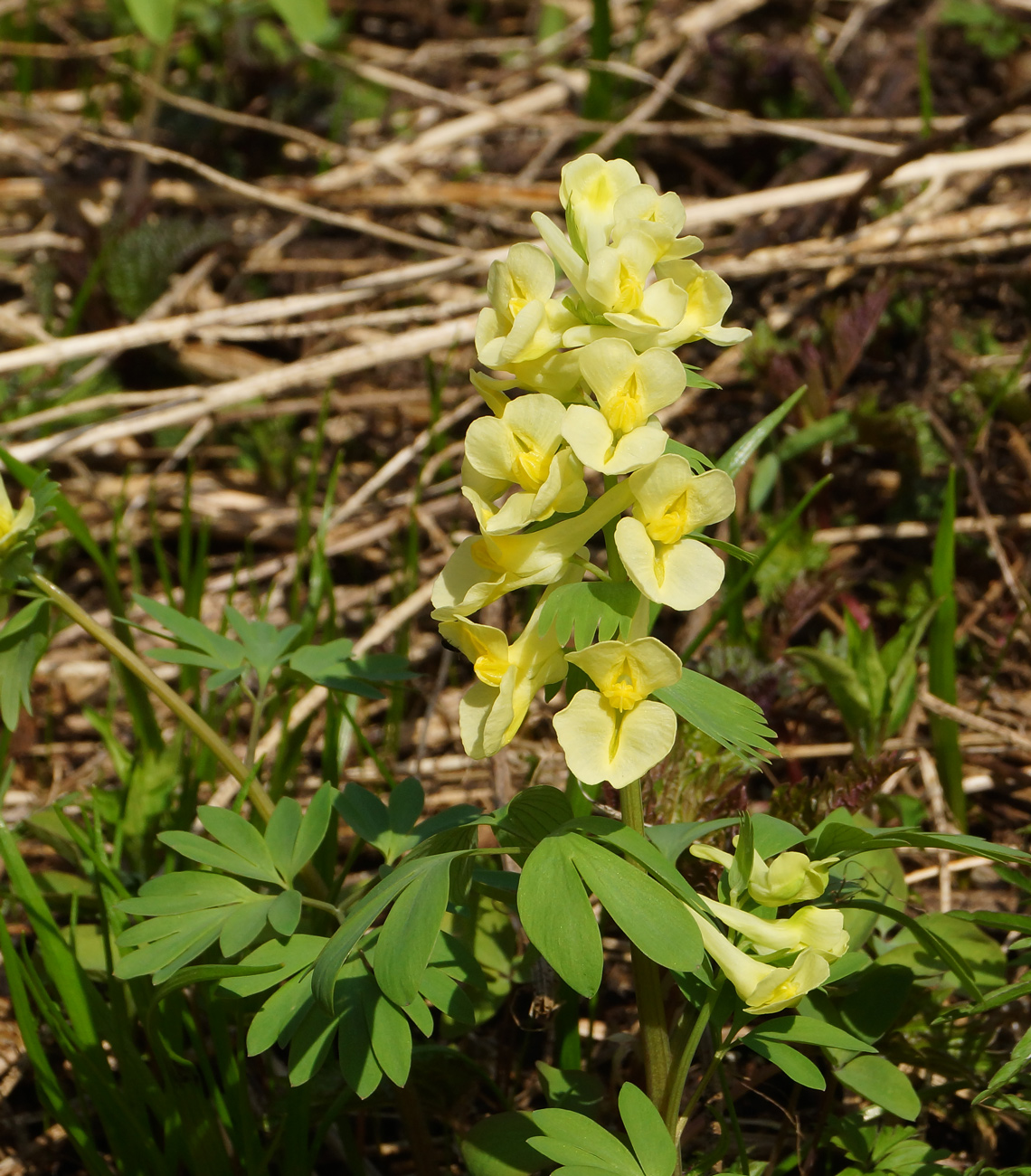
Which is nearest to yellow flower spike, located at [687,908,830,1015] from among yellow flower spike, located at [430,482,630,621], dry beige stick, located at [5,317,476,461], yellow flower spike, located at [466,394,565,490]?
yellow flower spike, located at [430,482,630,621]

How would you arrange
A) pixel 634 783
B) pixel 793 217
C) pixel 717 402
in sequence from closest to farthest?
1. pixel 634 783
2. pixel 717 402
3. pixel 793 217

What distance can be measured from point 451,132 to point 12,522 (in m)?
3.10

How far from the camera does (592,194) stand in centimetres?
124

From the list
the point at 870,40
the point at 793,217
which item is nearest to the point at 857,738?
the point at 793,217

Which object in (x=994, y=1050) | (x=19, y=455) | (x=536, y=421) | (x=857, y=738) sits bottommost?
(x=994, y=1050)

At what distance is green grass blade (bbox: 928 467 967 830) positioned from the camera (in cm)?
204

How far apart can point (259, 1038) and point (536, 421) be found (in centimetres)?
78

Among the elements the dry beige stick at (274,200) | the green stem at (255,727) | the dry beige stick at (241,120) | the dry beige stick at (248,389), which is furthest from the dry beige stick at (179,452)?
the green stem at (255,727)

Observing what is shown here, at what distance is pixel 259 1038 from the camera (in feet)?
3.94

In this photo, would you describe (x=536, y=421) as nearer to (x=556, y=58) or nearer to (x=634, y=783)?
(x=634, y=783)

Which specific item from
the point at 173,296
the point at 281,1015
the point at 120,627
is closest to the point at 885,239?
the point at 173,296

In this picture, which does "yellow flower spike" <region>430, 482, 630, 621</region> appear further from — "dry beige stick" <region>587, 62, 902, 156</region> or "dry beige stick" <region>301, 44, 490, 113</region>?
"dry beige stick" <region>301, 44, 490, 113</region>

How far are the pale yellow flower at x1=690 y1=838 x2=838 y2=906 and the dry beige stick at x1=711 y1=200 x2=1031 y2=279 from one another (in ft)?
7.13

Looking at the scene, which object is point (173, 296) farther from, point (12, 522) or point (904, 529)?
point (904, 529)
